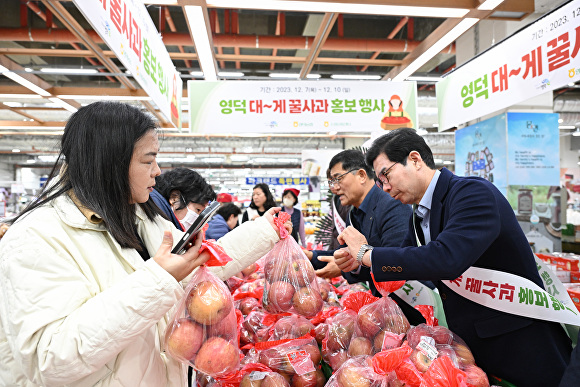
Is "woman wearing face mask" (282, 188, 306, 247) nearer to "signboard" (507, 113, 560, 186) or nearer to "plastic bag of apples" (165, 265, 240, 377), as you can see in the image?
"signboard" (507, 113, 560, 186)

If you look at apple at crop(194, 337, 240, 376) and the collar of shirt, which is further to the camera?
the collar of shirt

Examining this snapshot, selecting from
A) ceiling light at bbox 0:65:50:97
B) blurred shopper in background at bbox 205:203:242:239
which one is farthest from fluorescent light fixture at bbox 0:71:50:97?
blurred shopper in background at bbox 205:203:242:239

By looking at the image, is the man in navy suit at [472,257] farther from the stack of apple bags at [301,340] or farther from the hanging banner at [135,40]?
the hanging banner at [135,40]

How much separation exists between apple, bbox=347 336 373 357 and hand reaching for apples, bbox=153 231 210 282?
842 mm

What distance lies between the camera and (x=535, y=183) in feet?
16.6

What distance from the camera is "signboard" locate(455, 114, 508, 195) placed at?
5098 millimetres

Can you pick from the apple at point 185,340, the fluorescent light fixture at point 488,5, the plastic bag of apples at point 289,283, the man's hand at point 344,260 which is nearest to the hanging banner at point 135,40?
the plastic bag of apples at point 289,283

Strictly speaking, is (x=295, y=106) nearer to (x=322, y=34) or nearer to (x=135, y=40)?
(x=322, y=34)

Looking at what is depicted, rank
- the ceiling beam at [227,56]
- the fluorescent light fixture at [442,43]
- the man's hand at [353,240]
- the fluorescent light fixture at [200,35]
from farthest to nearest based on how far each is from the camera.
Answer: the ceiling beam at [227,56]
the fluorescent light fixture at [442,43]
the fluorescent light fixture at [200,35]
the man's hand at [353,240]

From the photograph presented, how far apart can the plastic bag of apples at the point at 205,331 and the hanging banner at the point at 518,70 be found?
128 inches

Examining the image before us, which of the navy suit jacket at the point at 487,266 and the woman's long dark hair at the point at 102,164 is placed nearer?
the woman's long dark hair at the point at 102,164

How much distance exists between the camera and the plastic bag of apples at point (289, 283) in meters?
1.94

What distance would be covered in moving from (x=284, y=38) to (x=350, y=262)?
5.08 meters

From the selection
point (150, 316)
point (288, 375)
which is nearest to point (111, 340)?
point (150, 316)
